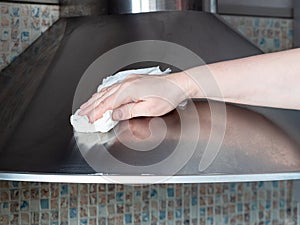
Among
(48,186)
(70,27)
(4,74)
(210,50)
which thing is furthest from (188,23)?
(48,186)

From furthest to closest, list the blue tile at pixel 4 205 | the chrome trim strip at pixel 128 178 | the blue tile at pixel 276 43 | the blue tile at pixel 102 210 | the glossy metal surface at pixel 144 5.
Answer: the blue tile at pixel 276 43 → the blue tile at pixel 102 210 → the blue tile at pixel 4 205 → the glossy metal surface at pixel 144 5 → the chrome trim strip at pixel 128 178

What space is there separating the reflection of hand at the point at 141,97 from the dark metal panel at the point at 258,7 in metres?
0.66

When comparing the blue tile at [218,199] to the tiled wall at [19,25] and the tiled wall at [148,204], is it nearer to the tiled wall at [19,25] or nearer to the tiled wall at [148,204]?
the tiled wall at [148,204]

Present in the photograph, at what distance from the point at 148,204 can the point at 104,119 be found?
1.95 feet

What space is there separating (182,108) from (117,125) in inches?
3.2

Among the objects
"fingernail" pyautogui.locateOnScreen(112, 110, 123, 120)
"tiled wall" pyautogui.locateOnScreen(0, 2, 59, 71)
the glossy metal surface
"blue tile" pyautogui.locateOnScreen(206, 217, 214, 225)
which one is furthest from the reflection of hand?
"blue tile" pyautogui.locateOnScreen(206, 217, 214, 225)

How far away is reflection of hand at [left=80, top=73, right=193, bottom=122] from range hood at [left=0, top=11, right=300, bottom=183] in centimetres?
2

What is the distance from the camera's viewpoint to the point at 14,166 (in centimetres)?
81

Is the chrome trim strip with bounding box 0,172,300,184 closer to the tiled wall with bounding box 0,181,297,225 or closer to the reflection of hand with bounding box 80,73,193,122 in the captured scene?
the reflection of hand with bounding box 80,73,193,122

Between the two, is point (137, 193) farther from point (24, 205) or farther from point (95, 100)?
point (95, 100)

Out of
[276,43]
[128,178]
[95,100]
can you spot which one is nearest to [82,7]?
[95,100]

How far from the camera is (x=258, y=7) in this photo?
152cm

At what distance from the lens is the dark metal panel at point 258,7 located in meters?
1.46

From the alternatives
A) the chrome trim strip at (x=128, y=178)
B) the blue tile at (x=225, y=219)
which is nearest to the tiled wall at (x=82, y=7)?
the chrome trim strip at (x=128, y=178)
